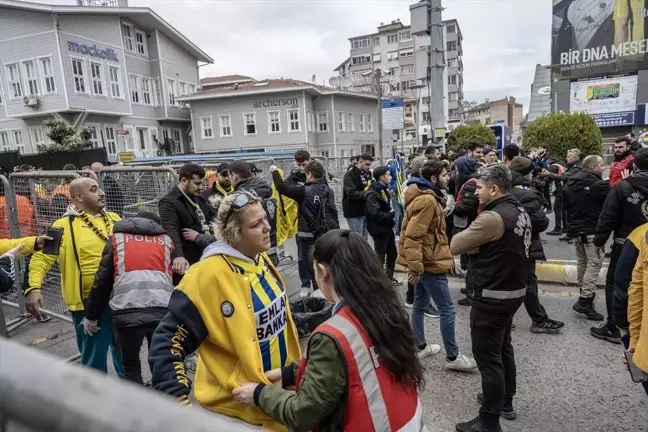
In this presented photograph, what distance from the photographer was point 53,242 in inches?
134

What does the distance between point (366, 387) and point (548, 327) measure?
4177 millimetres

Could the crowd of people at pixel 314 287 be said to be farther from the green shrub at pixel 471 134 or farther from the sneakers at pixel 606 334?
the green shrub at pixel 471 134

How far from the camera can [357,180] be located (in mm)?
7125

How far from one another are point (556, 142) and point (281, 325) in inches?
859

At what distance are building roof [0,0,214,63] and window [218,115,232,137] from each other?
19.4 ft

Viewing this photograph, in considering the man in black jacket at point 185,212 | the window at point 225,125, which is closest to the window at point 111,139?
the window at point 225,125

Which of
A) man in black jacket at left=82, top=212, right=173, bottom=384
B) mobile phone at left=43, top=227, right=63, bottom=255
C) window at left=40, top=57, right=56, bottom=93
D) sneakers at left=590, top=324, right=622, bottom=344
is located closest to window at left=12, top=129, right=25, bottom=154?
window at left=40, top=57, right=56, bottom=93

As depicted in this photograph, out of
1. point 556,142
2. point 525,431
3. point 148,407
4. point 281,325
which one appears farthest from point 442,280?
point 556,142

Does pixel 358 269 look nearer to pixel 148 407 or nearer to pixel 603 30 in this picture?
pixel 148 407

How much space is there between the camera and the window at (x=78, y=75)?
920 inches

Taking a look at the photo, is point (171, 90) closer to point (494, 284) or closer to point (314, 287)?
point (314, 287)

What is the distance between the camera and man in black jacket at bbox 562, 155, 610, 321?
207 inches

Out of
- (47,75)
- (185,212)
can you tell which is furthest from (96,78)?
(185,212)

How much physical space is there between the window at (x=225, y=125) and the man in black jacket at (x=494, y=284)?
3075 centimetres
